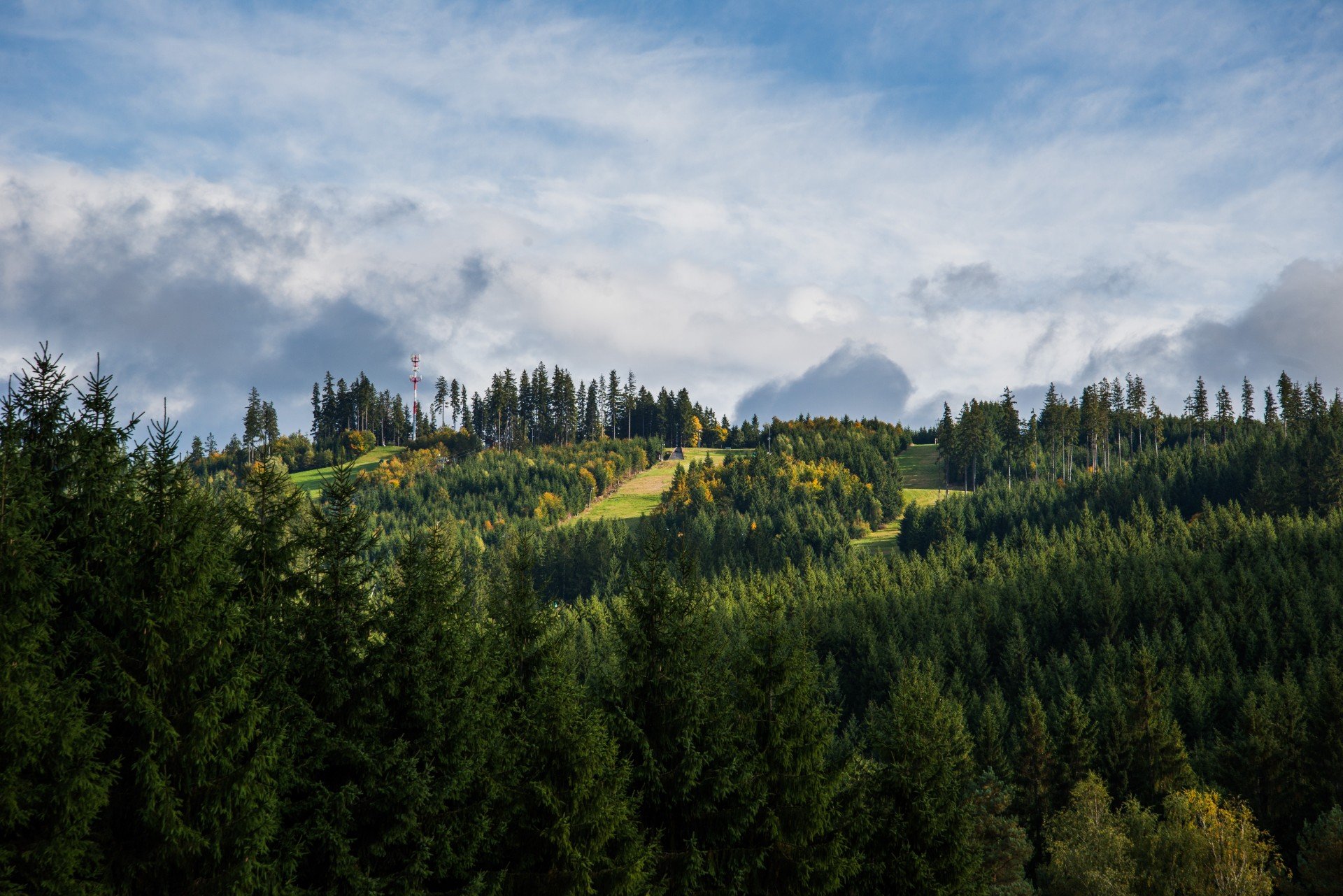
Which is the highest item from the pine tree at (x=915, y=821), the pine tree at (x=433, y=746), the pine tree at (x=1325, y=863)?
the pine tree at (x=433, y=746)

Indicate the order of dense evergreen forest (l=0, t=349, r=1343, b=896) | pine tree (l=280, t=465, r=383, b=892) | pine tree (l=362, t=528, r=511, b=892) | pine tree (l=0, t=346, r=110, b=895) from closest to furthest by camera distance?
pine tree (l=0, t=346, r=110, b=895)
dense evergreen forest (l=0, t=349, r=1343, b=896)
pine tree (l=280, t=465, r=383, b=892)
pine tree (l=362, t=528, r=511, b=892)

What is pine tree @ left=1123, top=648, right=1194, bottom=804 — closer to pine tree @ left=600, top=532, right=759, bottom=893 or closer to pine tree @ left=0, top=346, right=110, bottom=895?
pine tree @ left=600, top=532, right=759, bottom=893

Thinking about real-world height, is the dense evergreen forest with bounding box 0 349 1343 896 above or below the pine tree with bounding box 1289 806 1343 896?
above

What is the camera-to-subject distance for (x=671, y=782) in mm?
28391

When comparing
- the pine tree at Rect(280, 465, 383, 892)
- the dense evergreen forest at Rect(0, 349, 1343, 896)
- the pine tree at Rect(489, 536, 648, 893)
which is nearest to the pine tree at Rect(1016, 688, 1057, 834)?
the dense evergreen forest at Rect(0, 349, 1343, 896)

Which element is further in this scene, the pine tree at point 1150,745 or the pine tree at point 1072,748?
the pine tree at point 1150,745

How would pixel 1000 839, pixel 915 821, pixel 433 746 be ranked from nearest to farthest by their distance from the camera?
pixel 433 746 → pixel 915 821 → pixel 1000 839

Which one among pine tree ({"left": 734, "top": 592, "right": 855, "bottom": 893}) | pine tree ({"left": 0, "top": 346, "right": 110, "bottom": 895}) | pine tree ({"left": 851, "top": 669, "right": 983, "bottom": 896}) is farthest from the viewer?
pine tree ({"left": 851, "top": 669, "right": 983, "bottom": 896})

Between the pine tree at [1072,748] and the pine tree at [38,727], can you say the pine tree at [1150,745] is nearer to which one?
the pine tree at [1072,748]

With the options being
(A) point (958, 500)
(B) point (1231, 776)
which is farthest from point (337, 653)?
(A) point (958, 500)

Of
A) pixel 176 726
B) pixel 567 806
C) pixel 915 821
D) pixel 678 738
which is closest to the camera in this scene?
pixel 176 726

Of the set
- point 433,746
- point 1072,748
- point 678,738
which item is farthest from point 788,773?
point 1072,748

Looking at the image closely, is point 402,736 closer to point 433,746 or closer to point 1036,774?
point 433,746

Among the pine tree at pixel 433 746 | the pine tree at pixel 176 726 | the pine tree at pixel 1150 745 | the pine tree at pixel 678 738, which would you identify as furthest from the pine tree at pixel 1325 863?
the pine tree at pixel 176 726
